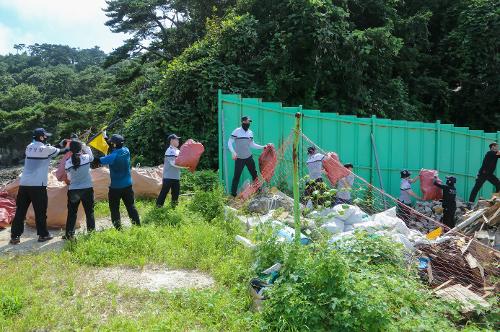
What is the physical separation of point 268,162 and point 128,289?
4.51m

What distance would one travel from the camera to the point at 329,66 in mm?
14578

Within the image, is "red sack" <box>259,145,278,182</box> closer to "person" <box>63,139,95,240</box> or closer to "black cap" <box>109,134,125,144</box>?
"black cap" <box>109,134,125,144</box>

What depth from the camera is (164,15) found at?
98.1 ft

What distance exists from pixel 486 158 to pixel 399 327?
8433mm

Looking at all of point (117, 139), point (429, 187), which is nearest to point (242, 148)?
point (117, 139)

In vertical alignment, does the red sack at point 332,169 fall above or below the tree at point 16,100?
below

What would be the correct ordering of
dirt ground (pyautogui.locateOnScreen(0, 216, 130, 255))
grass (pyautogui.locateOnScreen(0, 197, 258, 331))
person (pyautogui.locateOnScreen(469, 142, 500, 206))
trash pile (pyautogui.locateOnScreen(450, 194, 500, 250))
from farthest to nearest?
1. person (pyautogui.locateOnScreen(469, 142, 500, 206))
2. trash pile (pyautogui.locateOnScreen(450, 194, 500, 250))
3. dirt ground (pyautogui.locateOnScreen(0, 216, 130, 255))
4. grass (pyautogui.locateOnScreen(0, 197, 258, 331))

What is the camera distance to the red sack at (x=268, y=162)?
903cm

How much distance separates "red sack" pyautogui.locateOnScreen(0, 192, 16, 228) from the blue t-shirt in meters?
2.46

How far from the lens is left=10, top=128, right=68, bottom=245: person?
7.18m

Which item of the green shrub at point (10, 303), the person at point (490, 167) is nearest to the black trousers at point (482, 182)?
the person at point (490, 167)

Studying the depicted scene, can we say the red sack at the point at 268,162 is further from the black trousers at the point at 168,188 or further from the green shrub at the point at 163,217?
the green shrub at the point at 163,217

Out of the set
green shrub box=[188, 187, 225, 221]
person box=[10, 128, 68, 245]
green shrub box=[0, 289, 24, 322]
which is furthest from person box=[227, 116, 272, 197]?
green shrub box=[0, 289, 24, 322]

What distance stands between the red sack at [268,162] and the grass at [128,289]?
6.48ft
